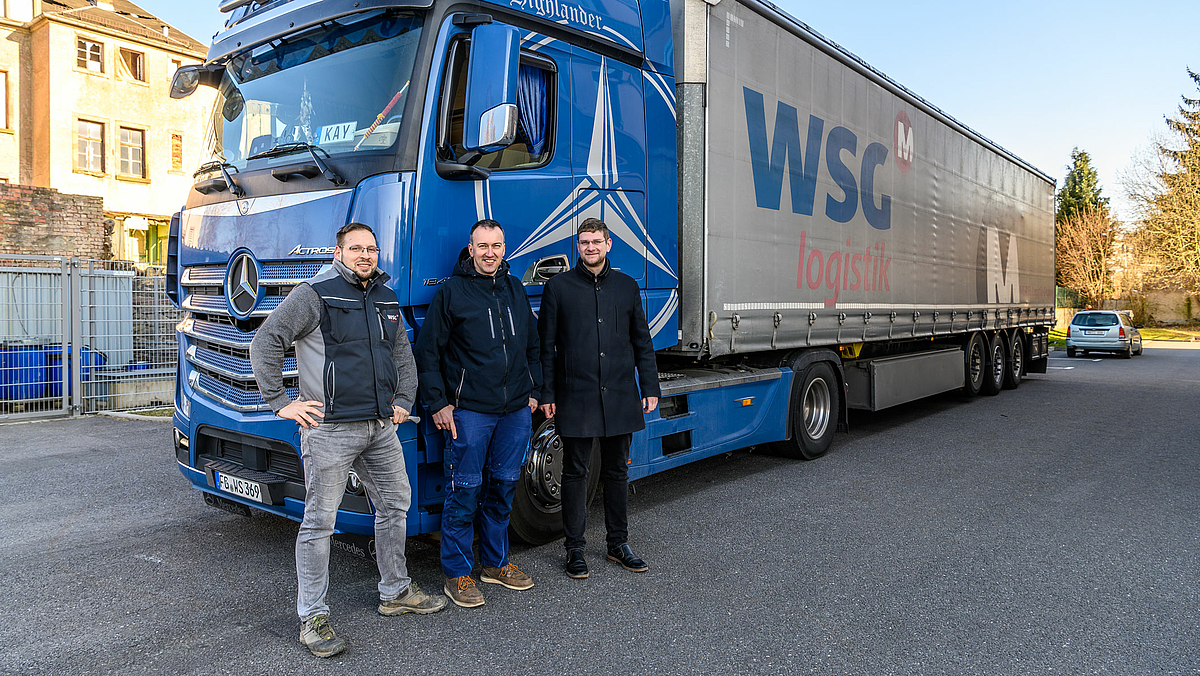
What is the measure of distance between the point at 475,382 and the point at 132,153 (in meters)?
27.1

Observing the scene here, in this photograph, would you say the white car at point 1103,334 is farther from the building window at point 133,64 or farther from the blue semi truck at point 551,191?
the building window at point 133,64

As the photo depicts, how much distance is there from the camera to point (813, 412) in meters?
7.81

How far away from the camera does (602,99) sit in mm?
5004

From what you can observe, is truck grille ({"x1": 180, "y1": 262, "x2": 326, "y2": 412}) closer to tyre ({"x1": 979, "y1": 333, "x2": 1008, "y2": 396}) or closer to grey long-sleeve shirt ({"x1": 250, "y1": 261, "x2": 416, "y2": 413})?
grey long-sleeve shirt ({"x1": 250, "y1": 261, "x2": 416, "y2": 413})

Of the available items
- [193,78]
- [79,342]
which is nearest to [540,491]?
[193,78]

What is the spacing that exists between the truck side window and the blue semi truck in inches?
0.5

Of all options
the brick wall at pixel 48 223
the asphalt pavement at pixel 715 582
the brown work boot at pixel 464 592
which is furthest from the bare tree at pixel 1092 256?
the brown work boot at pixel 464 592

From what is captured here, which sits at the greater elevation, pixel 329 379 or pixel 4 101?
pixel 4 101

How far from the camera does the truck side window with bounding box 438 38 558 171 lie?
13.3ft

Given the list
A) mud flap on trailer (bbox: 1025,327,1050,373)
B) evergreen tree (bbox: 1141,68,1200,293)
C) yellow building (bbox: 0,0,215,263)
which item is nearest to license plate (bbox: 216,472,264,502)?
mud flap on trailer (bbox: 1025,327,1050,373)

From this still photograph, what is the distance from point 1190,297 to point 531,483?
2072 inches

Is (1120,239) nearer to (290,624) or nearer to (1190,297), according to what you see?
(1190,297)

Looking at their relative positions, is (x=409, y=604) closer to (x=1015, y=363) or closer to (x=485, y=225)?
(x=485, y=225)

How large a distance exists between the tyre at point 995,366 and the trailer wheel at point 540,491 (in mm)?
10319
